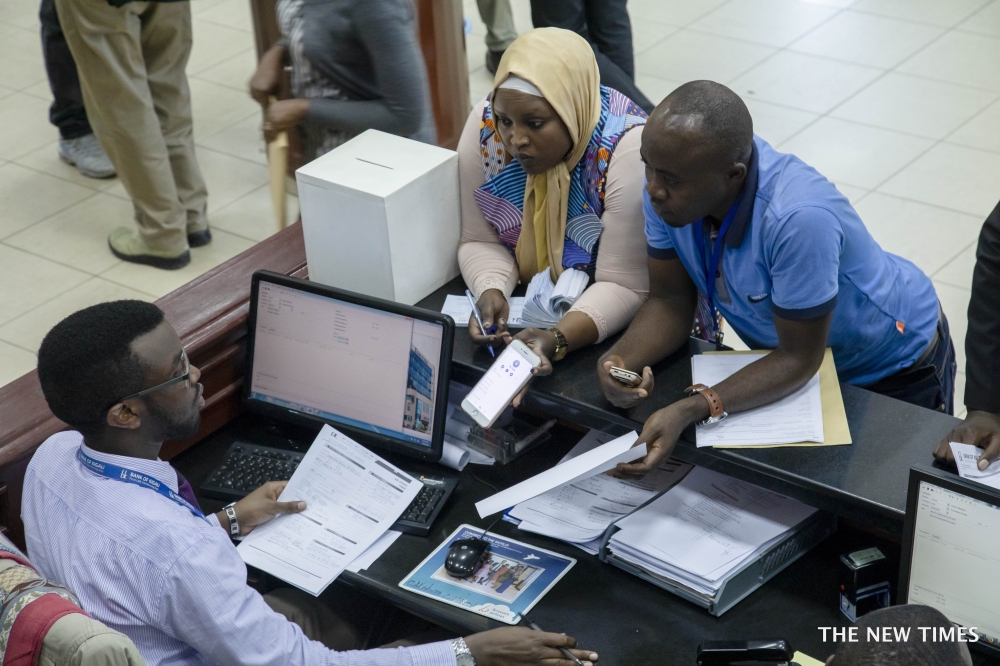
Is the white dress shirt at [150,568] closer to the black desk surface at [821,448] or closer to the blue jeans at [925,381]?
the black desk surface at [821,448]

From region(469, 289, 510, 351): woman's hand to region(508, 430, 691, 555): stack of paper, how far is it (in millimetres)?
305

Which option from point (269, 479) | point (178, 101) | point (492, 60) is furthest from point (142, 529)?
point (492, 60)

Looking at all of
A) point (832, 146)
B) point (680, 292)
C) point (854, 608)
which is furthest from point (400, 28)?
point (832, 146)

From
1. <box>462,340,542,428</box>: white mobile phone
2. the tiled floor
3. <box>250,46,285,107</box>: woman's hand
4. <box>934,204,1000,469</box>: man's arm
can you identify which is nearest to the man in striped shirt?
<box>462,340,542,428</box>: white mobile phone

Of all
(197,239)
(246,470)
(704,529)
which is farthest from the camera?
(197,239)

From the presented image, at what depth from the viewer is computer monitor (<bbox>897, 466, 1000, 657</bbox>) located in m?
1.74

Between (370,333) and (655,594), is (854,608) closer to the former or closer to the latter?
(655,594)

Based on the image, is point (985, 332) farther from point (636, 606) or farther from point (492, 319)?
point (492, 319)

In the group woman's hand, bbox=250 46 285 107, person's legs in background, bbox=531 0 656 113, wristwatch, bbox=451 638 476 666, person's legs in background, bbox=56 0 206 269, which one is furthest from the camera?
person's legs in background, bbox=531 0 656 113

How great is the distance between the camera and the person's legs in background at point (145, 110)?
4.15 meters

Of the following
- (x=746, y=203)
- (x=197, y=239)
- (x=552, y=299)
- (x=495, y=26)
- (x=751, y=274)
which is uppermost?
(x=746, y=203)

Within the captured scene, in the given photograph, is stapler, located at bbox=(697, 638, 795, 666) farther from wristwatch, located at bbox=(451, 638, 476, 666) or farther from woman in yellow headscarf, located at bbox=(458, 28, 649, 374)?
woman in yellow headscarf, located at bbox=(458, 28, 649, 374)

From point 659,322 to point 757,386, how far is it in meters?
0.31

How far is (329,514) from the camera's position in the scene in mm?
2381
